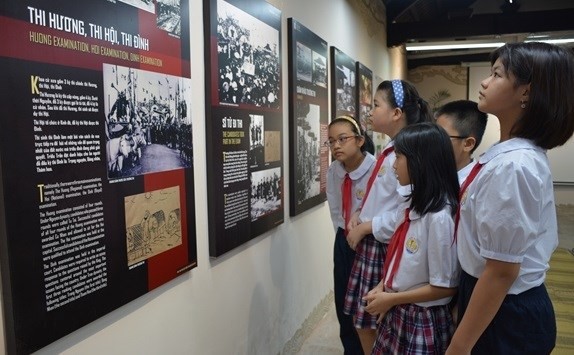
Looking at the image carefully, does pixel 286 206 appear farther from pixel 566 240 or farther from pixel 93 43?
pixel 566 240

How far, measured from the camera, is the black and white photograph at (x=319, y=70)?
289cm

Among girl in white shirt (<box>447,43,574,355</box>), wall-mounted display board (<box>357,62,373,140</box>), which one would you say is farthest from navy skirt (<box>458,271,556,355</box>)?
wall-mounted display board (<box>357,62,373,140</box>)

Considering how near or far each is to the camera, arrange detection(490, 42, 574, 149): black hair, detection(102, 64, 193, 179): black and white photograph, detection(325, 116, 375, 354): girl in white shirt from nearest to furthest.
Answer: detection(490, 42, 574, 149): black hair, detection(102, 64, 193, 179): black and white photograph, detection(325, 116, 375, 354): girl in white shirt

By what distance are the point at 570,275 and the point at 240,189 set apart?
415 cm

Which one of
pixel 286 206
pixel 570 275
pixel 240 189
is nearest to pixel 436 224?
pixel 240 189

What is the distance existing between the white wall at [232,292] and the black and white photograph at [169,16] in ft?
0.44

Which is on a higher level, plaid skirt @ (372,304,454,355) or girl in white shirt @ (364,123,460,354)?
girl in white shirt @ (364,123,460,354)

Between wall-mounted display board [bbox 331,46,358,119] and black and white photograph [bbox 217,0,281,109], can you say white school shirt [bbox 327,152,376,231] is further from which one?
wall-mounted display board [bbox 331,46,358,119]

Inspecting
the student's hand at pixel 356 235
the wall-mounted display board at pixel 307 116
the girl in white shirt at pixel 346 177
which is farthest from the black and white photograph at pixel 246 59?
the student's hand at pixel 356 235

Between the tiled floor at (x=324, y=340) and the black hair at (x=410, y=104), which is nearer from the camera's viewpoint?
the black hair at (x=410, y=104)

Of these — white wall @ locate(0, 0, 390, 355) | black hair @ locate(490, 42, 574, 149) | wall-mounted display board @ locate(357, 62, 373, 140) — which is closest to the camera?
black hair @ locate(490, 42, 574, 149)

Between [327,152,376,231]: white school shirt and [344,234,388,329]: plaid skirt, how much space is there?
1.06 ft

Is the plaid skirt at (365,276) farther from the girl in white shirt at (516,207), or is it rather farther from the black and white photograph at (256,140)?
the girl in white shirt at (516,207)

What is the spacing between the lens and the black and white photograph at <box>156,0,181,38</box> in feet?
4.49
